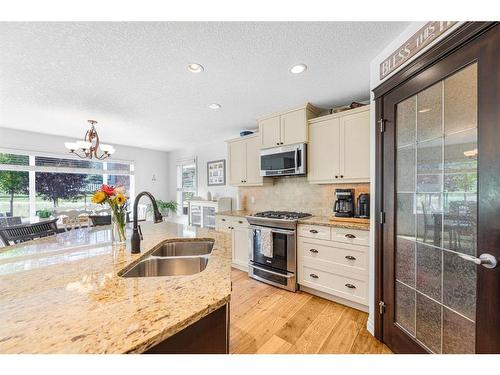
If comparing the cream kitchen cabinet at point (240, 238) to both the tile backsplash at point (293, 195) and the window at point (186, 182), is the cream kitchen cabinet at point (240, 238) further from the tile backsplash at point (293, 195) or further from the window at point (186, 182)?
the window at point (186, 182)

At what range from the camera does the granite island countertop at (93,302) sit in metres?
0.55

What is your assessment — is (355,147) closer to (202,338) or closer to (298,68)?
(298,68)

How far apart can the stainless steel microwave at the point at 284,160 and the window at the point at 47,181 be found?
4059 millimetres

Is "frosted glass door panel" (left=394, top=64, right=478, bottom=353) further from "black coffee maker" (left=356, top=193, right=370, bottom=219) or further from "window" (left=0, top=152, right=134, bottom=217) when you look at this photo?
"window" (left=0, top=152, right=134, bottom=217)

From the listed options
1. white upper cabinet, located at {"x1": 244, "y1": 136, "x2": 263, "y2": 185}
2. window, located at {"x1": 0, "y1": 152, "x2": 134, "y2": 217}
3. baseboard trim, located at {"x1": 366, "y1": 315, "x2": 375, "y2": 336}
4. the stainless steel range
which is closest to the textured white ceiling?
white upper cabinet, located at {"x1": 244, "y1": 136, "x2": 263, "y2": 185}

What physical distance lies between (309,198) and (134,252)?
2.41 metres

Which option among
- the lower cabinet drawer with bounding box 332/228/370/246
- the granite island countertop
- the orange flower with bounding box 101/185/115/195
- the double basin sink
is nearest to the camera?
the granite island countertop

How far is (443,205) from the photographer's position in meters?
1.28

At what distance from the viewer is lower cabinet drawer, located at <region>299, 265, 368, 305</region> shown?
2117 millimetres

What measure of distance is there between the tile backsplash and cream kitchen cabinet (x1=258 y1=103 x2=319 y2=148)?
653mm

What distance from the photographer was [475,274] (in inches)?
42.9

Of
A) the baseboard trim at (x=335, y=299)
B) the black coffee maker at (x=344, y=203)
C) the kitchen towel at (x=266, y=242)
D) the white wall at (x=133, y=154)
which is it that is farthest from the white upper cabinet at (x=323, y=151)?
the white wall at (x=133, y=154)

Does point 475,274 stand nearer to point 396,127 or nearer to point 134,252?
point 396,127
